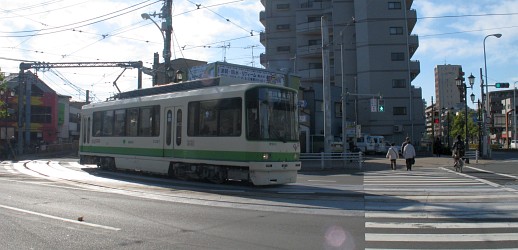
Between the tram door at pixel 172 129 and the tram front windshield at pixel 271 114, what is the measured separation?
3476mm

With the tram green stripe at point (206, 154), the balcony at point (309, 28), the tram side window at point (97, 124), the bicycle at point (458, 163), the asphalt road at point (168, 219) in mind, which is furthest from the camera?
the balcony at point (309, 28)

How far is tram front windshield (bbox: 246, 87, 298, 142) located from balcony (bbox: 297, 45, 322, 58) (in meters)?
Answer: 49.7

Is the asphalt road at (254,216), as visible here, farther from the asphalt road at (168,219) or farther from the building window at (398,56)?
the building window at (398,56)

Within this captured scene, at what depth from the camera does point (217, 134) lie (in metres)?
14.7

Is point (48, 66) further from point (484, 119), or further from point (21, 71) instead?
point (484, 119)

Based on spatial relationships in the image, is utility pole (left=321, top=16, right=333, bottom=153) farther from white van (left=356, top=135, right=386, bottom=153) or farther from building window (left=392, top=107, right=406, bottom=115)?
building window (left=392, top=107, right=406, bottom=115)

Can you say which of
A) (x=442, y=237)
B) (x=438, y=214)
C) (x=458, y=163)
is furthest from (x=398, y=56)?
(x=442, y=237)

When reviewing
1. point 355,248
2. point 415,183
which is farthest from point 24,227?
point 415,183

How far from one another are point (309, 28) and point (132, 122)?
49.5 m

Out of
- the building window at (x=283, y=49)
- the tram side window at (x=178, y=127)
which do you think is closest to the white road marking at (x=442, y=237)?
the tram side window at (x=178, y=127)

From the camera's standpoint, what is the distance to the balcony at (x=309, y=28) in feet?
209

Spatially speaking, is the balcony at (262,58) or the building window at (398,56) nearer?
the building window at (398,56)

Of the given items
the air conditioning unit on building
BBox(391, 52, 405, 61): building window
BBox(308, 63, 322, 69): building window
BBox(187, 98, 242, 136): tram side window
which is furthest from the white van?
BBox(187, 98, 242, 136): tram side window

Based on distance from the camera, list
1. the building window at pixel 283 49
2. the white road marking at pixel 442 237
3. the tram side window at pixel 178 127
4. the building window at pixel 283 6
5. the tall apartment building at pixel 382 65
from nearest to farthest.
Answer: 1. the white road marking at pixel 442 237
2. the tram side window at pixel 178 127
3. the tall apartment building at pixel 382 65
4. the building window at pixel 283 49
5. the building window at pixel 283 6
